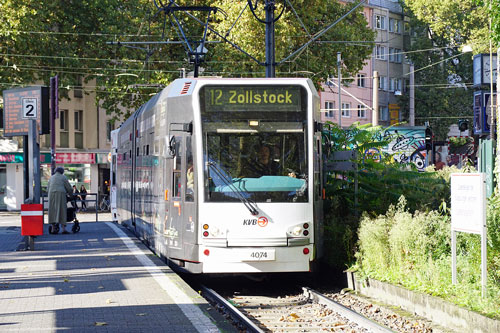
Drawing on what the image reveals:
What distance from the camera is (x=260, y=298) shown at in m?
14.5

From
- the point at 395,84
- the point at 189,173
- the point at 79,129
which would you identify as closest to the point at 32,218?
the point at 189,173


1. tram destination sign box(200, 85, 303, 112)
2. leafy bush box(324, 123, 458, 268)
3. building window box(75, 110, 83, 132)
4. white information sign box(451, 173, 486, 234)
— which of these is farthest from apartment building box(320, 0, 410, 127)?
white information sign box(451, 173, 486, 234)

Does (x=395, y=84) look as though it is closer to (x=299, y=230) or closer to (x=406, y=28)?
(x=406, y=28)

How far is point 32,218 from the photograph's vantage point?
740 inches

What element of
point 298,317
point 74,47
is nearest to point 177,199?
point 298,317

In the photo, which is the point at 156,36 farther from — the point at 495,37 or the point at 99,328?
the point at 99,328

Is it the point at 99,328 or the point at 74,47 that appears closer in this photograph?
the point at 99,328

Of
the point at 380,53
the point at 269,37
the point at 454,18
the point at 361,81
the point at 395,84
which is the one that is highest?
the point at 454,18

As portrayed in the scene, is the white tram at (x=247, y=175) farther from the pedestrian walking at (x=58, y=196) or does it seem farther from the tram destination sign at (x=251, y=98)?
the pedestrian walking at (x=58, y=196)

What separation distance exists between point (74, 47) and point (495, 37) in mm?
37623

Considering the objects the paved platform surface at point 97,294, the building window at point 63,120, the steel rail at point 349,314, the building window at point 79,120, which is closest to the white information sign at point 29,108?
the paved platform surface at point 97,294

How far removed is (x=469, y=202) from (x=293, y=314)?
2769 millimetres

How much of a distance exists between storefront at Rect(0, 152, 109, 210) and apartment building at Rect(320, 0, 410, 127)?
23.3m

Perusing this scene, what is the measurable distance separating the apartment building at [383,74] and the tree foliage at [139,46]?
107 ft
